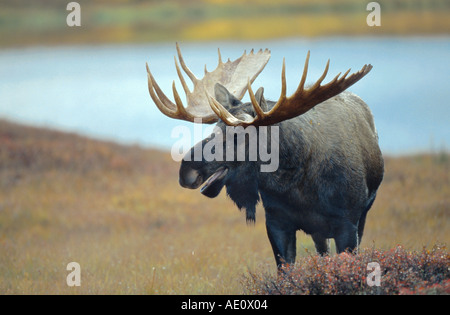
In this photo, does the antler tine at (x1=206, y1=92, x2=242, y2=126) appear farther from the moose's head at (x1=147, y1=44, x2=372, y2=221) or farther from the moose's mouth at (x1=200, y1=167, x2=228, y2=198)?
the moose's mouth at (x1=200, y1=167, x2=228, y2=198)

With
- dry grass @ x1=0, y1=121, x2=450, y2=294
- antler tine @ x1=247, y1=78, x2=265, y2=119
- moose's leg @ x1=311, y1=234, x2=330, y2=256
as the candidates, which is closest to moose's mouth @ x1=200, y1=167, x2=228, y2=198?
antler tine @ x1=247, y1=78, x2=265, y2=119

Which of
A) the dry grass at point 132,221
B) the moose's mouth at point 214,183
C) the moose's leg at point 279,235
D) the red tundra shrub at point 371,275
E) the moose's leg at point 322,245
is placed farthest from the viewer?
the dry grass at point 132,221

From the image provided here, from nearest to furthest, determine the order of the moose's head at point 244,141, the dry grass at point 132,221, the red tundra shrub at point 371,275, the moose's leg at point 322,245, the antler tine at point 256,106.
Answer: the red tundra shrub at point 371,275 → the antler tine at point 256,106 → the moose's head at point 244,141 → the moose's leg at point 322,245 → the dry grass at point 132,221

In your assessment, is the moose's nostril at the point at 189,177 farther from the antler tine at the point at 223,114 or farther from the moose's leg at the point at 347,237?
the moose's leg at the point at 347,237

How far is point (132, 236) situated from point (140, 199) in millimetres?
2104

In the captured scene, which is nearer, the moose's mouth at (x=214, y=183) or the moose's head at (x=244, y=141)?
the moose's head at (x=244, y=141)

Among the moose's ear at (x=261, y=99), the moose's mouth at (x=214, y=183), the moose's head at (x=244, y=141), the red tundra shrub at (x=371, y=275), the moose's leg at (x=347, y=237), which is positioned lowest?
the red tundra shrub at (x=371, y=275)

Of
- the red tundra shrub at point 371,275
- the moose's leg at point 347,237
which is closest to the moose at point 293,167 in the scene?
the moose's leg at point 347,237

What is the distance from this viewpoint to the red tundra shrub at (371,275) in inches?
171

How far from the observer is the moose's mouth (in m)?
4.83

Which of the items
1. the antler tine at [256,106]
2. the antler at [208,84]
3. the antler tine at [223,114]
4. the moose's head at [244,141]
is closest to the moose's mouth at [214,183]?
the moose's head at [244,141]

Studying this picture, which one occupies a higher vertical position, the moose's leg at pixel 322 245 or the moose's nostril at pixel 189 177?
the moose's nostril at pixel 189 177

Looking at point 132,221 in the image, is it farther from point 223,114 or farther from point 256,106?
point 256,106
